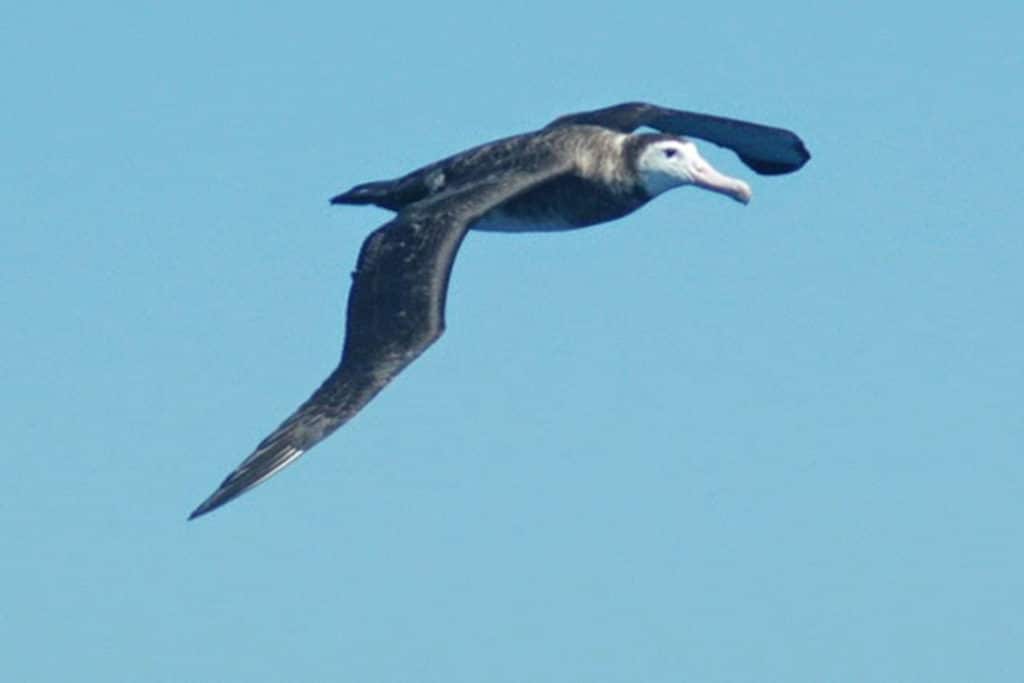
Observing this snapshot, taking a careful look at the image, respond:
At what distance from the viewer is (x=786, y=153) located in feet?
151

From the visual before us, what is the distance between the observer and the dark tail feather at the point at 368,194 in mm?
44531

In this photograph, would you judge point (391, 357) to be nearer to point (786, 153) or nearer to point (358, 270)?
point (358, 270)

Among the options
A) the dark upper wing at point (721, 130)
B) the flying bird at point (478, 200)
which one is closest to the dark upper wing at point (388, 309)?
the flying bird at point (478, 200)

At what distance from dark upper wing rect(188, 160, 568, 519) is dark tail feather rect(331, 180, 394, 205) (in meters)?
1.83

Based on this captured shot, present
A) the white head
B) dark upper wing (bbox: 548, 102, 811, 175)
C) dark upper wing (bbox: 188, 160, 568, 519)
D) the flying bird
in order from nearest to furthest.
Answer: dark upper wing (bbox: 188, 160, 568, 519) → the flying bird → the white head → dark upper wing (bbox: 548, 102, 811, 175)

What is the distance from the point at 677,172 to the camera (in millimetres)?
43562

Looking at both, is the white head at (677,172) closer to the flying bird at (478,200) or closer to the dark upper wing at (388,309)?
the flying bird at (478,200)

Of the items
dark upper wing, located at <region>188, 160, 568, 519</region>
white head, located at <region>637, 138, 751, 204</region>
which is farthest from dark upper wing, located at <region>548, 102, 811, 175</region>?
dark upper wing, located at <region>188, 160, 568, 519</region>

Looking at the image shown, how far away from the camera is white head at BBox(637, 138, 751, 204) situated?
4350 centimetres

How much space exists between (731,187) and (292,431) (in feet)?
22.8

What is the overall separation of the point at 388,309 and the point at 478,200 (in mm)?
2179

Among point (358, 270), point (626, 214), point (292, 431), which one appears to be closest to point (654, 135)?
point (626, 214)

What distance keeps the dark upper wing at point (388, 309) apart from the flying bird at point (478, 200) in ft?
0.03

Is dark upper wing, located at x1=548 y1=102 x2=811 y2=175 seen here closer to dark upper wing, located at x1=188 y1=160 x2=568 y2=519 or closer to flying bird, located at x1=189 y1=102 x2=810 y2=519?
flying bird, located at x1=189 y1=102 x2=810 y2=519
